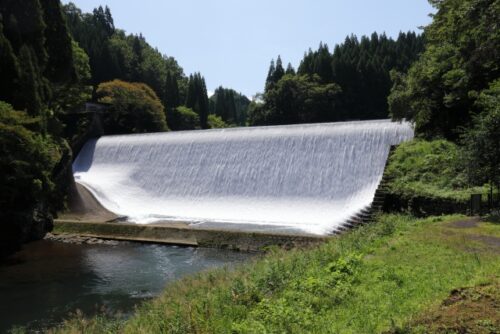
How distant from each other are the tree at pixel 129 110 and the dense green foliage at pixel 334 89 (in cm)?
1305

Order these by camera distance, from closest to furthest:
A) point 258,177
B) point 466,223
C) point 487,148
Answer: point 466,223 → point 487,148 → point 258,177

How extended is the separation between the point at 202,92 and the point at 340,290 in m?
57.4

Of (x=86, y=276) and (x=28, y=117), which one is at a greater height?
(x=28, y=117)

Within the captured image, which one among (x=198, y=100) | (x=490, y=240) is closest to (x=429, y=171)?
(x=490, y=240)

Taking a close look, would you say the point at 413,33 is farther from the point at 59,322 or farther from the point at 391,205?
the point at 59,322

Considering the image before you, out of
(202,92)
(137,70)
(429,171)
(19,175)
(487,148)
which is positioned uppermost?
(137,70)

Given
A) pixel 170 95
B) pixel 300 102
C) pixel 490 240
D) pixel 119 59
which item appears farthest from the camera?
pixel 119 59

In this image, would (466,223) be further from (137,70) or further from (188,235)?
(137,70)

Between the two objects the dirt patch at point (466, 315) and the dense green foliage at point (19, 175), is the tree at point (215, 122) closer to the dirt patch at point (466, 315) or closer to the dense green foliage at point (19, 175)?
the dense green foliage at point (19, 175)

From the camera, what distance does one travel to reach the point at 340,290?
19.7 ft

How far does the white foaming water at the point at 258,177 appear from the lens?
1930 centimetres

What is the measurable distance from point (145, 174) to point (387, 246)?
19787 mm

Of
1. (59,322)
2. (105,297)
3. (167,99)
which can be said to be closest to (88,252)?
(105,297)

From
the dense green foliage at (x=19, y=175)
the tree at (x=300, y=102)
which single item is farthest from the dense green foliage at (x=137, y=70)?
the dense green foliage at (x=19, y=175)
